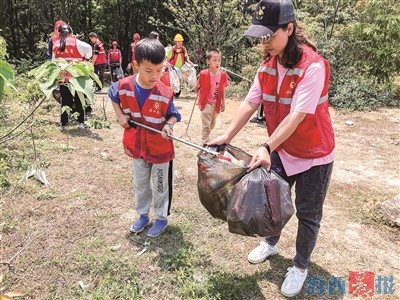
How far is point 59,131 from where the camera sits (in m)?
5.69

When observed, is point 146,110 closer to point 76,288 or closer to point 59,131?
point 76,288

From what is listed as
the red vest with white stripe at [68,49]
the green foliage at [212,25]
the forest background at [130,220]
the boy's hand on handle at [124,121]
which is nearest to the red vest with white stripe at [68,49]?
the red vest with white stripe at [68,49]

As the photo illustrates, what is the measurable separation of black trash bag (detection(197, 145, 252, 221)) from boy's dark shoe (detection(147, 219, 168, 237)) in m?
0.87

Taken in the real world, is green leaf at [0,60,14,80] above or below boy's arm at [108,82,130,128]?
above

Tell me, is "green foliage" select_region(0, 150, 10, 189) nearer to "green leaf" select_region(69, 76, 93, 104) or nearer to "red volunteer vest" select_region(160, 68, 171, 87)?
"green leaf" select_region(69, 76, 93, 104)

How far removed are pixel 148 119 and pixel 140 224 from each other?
91cm

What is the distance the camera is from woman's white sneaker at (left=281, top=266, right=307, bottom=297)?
2393 millimetres

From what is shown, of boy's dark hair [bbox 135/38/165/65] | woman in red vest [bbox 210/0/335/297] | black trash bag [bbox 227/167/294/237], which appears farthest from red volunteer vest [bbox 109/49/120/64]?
black trash bag [bbox 227/167/294/237]

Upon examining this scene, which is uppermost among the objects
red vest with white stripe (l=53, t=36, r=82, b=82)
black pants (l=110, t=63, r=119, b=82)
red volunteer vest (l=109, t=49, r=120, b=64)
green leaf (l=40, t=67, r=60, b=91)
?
green leaf (l=40, t=67, r=60, b=91)

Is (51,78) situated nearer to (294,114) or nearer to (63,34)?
(294,114)

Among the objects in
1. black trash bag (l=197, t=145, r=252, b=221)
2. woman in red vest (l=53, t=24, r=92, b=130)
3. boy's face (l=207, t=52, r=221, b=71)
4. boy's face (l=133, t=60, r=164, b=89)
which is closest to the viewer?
black trash bag (l=197, t=145, r=252, b=221)

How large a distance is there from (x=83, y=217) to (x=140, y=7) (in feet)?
43.6

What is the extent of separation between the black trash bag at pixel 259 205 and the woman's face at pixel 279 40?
65 centimetres

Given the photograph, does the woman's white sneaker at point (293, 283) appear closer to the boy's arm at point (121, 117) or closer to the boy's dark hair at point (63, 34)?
the boy's arm at point (121, 117)
